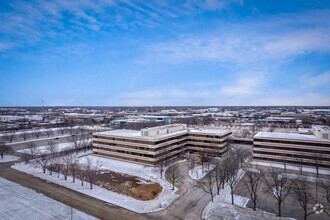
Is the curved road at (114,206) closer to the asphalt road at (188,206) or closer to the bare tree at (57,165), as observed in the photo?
the asphalt road at (188,206)

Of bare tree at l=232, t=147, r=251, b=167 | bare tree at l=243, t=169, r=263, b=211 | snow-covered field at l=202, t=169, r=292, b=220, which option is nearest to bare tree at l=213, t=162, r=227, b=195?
snow-covered field at l=202, t=169, r=292, b=220

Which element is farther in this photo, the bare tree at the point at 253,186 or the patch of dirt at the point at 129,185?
the patch of dirt at the point at 129,185

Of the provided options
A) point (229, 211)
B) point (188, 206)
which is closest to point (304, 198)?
point (229, 211)

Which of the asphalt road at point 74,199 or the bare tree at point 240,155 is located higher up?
the bare tree at point 240,155

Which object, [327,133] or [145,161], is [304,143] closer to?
[327,133]

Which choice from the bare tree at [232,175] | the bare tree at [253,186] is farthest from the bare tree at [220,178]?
the bare tree at [253,186]
